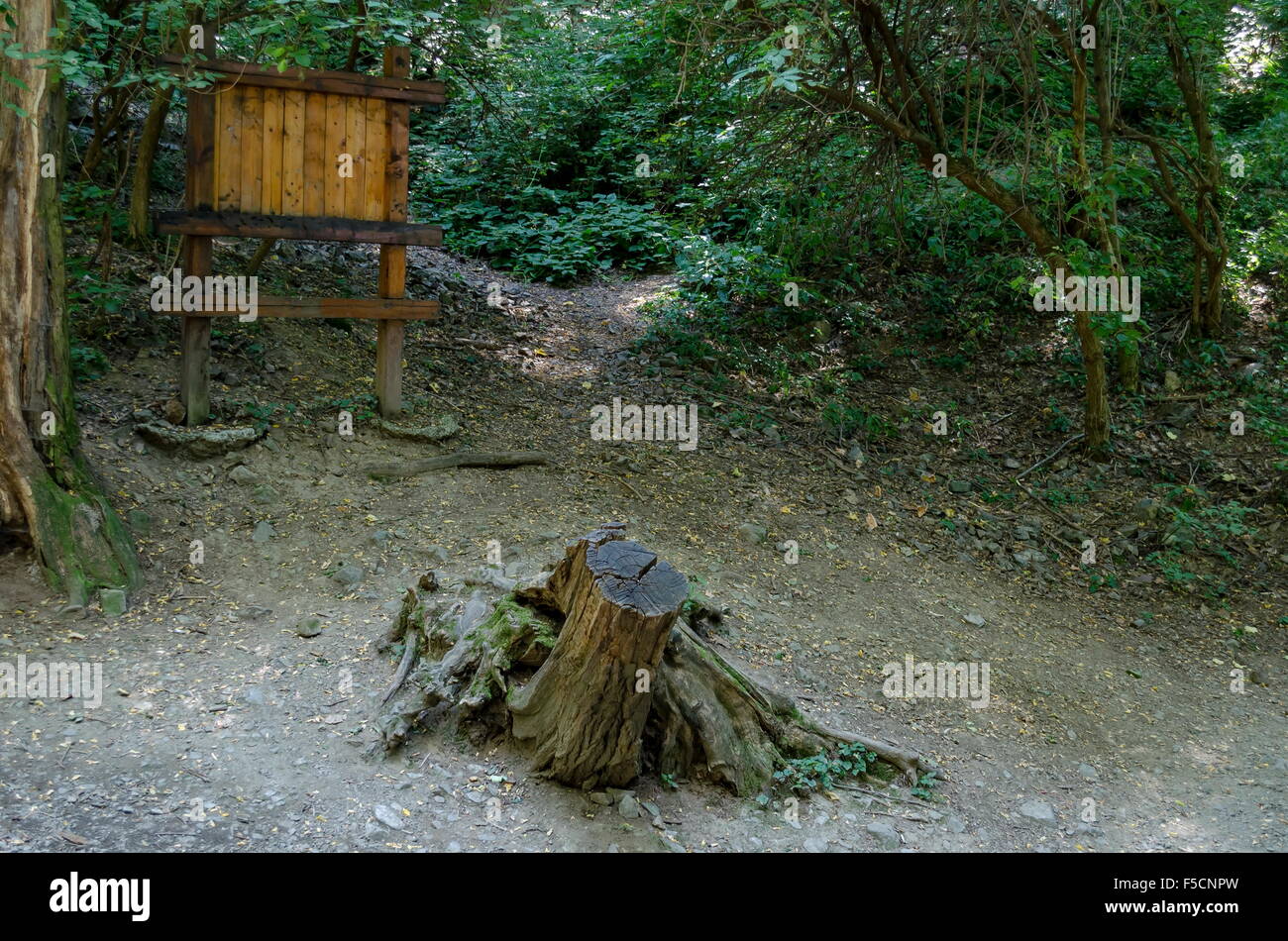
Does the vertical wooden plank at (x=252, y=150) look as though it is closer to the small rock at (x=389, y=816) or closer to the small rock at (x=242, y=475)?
the small rock at (x=242, y=475)

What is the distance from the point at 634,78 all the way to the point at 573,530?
A: 30.6 ft

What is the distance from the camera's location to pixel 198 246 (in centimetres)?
677

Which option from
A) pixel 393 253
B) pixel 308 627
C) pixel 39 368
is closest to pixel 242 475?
pixel 39 368

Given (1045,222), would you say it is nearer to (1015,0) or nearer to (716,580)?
(1015,0)

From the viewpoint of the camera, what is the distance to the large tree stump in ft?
13.0

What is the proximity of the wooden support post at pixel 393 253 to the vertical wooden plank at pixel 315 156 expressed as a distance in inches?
17.6

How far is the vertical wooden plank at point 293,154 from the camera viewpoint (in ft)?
22.5

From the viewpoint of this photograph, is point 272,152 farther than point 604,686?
Yes

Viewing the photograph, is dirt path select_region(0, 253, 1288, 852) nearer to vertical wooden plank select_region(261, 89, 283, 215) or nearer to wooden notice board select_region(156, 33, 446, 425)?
wooden notice board select_region(156, 33, 446, 425)

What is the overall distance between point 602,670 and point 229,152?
4806 mm

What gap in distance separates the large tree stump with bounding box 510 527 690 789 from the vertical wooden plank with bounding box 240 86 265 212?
4.13m

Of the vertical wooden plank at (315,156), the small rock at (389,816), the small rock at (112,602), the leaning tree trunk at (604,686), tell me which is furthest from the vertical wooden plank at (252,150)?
the small rock at (389,816)

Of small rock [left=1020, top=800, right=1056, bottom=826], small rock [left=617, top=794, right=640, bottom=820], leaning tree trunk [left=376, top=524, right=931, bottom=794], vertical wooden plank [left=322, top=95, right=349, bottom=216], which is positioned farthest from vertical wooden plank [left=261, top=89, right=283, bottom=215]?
small rock [left=1020, top=800, right=1056, bottom=826]

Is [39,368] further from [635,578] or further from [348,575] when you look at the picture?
[635,578]
